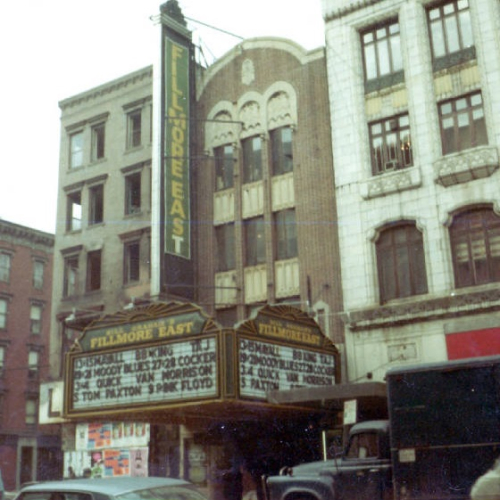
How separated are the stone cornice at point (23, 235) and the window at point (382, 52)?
3771cm

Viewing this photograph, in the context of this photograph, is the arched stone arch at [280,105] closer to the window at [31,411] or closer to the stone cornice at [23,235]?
the stone cornice at [23,235]

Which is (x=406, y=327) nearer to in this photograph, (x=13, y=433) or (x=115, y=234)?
(x=115, y=234)

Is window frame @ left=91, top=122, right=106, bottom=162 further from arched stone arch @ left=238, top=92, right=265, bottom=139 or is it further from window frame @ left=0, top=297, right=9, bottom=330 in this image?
window frame @ left=0, top=297, right=9, bottom=330

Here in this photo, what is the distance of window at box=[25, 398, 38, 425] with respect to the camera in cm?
5275

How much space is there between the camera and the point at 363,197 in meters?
23.3

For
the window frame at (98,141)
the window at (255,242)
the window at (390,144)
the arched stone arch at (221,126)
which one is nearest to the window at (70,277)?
the window frame at (98,141)

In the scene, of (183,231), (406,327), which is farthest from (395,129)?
(183,231)

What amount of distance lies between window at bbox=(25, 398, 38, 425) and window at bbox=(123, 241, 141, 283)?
2761 centimetres

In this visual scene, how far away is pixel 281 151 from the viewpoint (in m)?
26.6

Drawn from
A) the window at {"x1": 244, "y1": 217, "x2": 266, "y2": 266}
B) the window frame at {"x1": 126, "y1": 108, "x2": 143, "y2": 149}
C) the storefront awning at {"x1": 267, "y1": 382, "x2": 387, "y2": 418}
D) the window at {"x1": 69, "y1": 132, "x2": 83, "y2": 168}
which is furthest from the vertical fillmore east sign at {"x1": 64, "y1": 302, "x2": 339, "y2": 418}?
the window at {"x1": 69, "y1": 132, "x2": 83, "y2": 168}

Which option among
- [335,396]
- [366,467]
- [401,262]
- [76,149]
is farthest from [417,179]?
[76,149]

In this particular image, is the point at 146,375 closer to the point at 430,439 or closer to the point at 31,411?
the point at 430,439

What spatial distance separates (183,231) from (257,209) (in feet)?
9.34

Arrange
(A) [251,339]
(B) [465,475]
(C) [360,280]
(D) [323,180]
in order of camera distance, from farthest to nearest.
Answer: (D) [323,180] → (C) [360,280] → (A) [251,339] → (B) [465,475]
